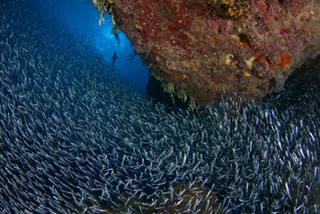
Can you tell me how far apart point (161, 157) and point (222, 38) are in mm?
2132

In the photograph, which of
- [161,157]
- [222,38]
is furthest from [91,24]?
[161,157]

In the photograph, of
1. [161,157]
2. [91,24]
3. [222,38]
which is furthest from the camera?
[91,24]

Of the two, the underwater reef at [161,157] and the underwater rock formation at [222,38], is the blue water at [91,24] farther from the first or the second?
the underwater rock formation at [222,38]

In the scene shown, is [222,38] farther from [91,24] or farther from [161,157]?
[91,24]

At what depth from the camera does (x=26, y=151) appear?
487 cm

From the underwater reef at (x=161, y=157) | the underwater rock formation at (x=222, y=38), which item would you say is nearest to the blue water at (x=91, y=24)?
the underwater reef at (x=161, y=157)

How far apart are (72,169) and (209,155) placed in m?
2.28

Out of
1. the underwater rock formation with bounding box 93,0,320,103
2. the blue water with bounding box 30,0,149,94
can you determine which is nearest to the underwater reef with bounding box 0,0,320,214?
the underwater rock formation with bounding box 93,0,320,103

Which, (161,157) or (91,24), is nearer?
(161,157)

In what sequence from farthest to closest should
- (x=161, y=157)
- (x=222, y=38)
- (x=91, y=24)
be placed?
(x=91, y=24) < (x=161, y=157) < (x=222, y=38)

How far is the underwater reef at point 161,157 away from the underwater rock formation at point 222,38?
0.57 metres

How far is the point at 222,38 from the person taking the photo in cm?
432

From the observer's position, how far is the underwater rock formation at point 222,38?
4.13m

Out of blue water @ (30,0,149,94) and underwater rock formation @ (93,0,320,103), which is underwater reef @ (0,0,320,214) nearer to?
underwater rock formation @ (93,0,320,103)
